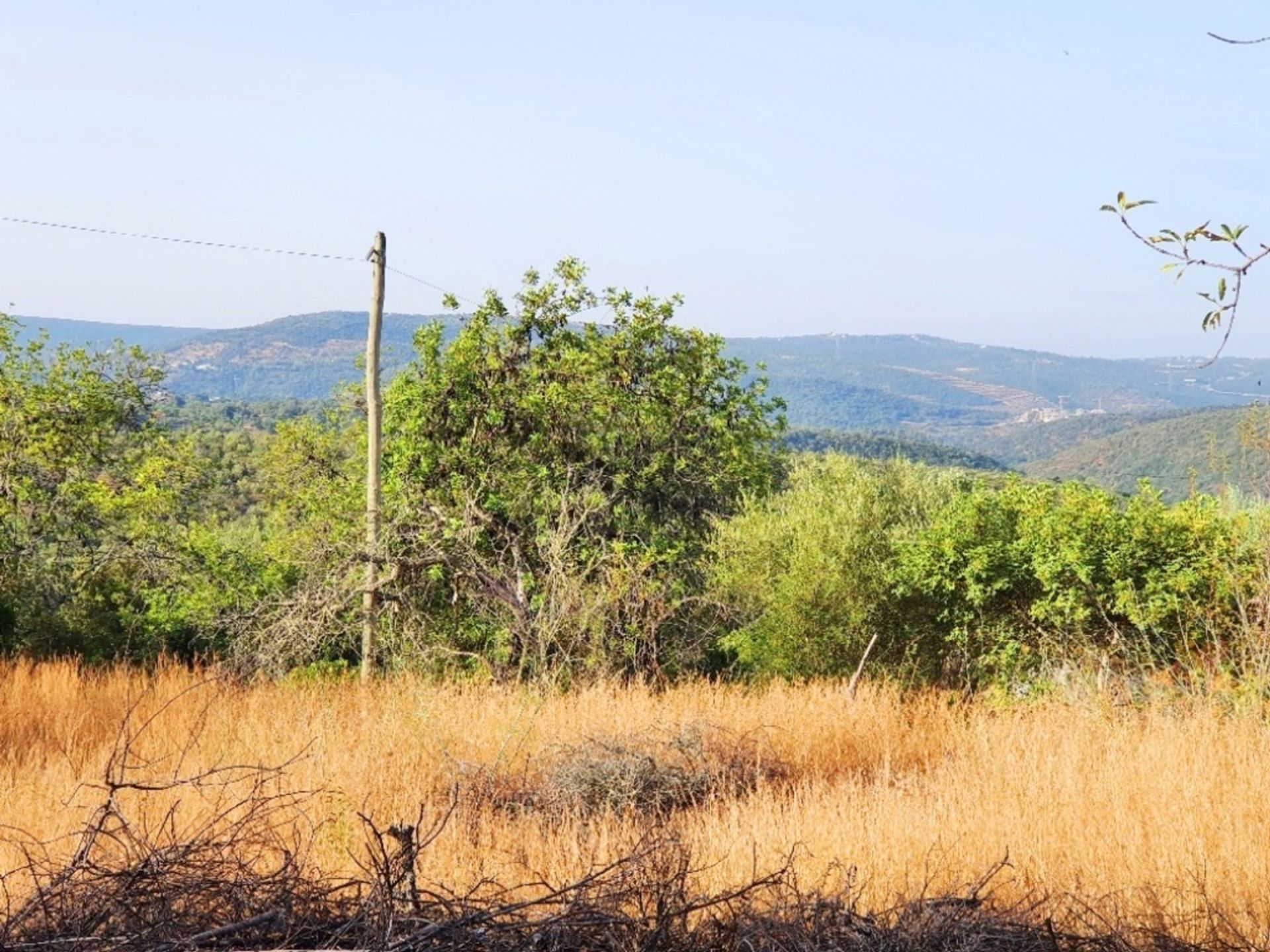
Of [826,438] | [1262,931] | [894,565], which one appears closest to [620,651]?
[894,565]

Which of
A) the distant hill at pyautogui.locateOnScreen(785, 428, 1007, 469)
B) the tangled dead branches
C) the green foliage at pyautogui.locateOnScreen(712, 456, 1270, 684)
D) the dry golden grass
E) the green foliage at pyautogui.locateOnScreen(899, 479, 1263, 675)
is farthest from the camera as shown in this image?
the distant hill at pyautogui.locateOnScreen(785, 428, 1007, 469)

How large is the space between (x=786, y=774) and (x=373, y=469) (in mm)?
7666

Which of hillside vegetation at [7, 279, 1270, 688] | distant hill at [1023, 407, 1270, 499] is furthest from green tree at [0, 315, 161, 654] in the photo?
distant hill at [1023, 407, 1270, 499]

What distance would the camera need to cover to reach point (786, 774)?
8.88 m

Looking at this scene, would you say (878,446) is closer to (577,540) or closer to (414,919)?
(577,540)

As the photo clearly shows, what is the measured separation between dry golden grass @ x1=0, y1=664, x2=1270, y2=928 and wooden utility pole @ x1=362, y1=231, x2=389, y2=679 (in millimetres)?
1849

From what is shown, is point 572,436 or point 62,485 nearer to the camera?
point 572,436

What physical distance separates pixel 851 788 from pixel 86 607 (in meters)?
16.6

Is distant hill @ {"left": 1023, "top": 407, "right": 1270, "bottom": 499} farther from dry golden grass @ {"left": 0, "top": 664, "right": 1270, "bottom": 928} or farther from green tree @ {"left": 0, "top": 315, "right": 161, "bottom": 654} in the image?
dry golden grass @ {"left": 0, "top": 664, "right": 1270, "bottom": 928}

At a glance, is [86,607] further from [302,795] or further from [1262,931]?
[1262,931]

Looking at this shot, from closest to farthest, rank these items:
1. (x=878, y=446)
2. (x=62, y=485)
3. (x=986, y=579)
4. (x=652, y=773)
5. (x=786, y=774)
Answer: (x=652, y=773)
(x=786, y=774)
(x=986, y=579)
(x=62, y=485)
(x=878, y=446)

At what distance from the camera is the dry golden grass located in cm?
561

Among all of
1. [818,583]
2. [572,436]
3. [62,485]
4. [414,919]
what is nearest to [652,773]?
[414,919]

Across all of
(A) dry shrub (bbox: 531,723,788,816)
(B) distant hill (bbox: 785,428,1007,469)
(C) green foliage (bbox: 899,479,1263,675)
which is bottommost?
(B) distant hill (bbox: 785,428,1007,469)
